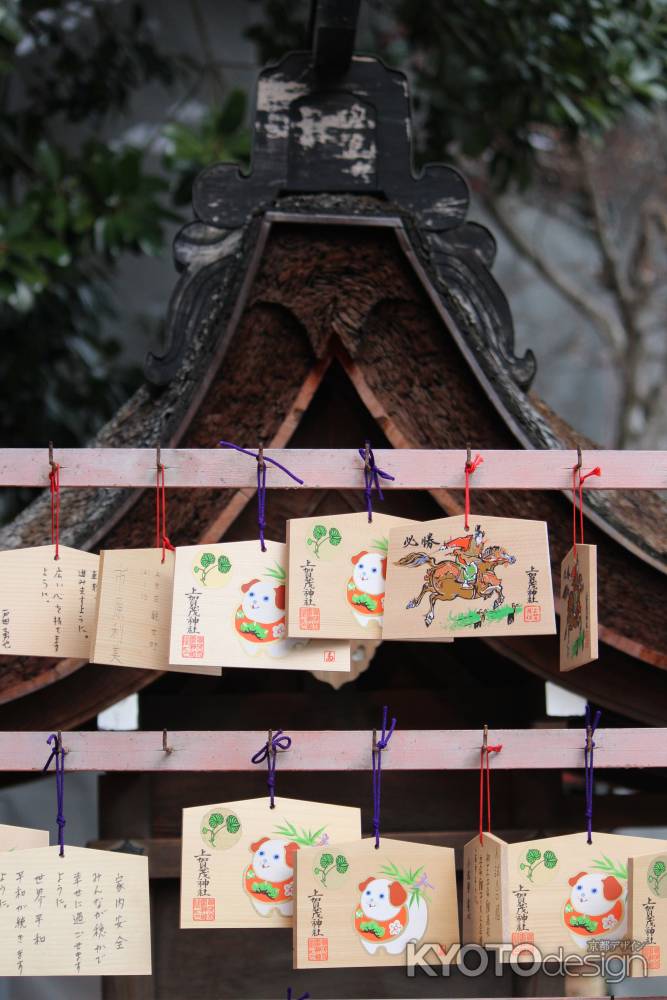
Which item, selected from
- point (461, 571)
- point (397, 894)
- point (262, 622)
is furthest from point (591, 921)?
point (262, 622)

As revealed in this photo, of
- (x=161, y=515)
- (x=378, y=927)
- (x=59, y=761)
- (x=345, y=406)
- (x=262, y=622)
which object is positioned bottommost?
(x=378, y=927)

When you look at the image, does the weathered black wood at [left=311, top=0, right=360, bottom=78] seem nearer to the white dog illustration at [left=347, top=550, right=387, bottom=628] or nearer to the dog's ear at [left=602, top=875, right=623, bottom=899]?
the white dog illustration at [left=347, top=550, right=387, bottom=628]

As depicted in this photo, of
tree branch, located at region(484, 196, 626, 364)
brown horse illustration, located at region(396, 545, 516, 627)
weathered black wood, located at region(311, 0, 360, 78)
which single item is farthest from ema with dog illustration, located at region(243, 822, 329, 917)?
tree branch, located at region(484, 196, 626, 364)

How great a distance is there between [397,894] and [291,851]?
173 millimetres

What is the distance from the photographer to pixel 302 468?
1.75 m

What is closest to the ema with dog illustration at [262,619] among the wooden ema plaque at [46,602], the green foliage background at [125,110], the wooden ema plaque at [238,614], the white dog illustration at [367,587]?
the wooden ema plaque at [238,614]

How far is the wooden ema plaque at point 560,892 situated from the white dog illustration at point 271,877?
0.99ft

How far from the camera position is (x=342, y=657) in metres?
1.74

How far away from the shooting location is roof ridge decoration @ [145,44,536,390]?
2.33 metres

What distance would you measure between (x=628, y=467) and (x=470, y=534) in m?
0.28

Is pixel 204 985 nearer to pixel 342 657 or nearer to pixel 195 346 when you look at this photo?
pixel 342 657

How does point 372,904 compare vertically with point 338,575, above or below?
below

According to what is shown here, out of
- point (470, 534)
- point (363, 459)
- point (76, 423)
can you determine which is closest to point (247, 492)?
point (363, 459)

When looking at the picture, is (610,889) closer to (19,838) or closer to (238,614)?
(238,614)
